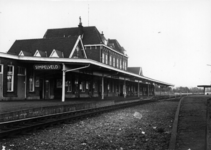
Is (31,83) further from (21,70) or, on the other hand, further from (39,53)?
(39,53)

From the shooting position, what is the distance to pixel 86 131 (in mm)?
8633

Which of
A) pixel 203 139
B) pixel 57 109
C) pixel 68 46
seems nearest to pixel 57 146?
pixel 203 139

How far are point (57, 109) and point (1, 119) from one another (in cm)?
454

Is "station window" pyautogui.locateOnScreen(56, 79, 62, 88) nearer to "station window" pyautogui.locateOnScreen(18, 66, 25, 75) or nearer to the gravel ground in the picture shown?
"station window" pyautogui.locateOnScreen(18, 66, 25, 75)

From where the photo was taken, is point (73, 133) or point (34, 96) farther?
point (34, 96)

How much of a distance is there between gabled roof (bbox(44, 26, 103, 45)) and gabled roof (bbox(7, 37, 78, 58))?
35.7 feet

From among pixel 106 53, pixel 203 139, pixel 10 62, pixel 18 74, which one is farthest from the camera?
pixel 106 53

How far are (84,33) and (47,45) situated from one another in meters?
13.9

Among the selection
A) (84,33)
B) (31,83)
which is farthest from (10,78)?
(84,33)

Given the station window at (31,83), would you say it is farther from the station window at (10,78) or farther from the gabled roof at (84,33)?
the gabled roof at (84,33)

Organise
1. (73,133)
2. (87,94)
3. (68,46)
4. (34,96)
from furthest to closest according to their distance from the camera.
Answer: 1. (87,94)
2. (68,46)
3. (34,96)
4. (73,133)

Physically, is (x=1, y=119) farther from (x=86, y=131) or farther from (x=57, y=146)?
(x=57, y=146)

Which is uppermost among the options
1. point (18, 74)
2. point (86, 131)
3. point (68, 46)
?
point (68, 46)

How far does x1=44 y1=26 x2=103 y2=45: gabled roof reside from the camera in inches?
1725
